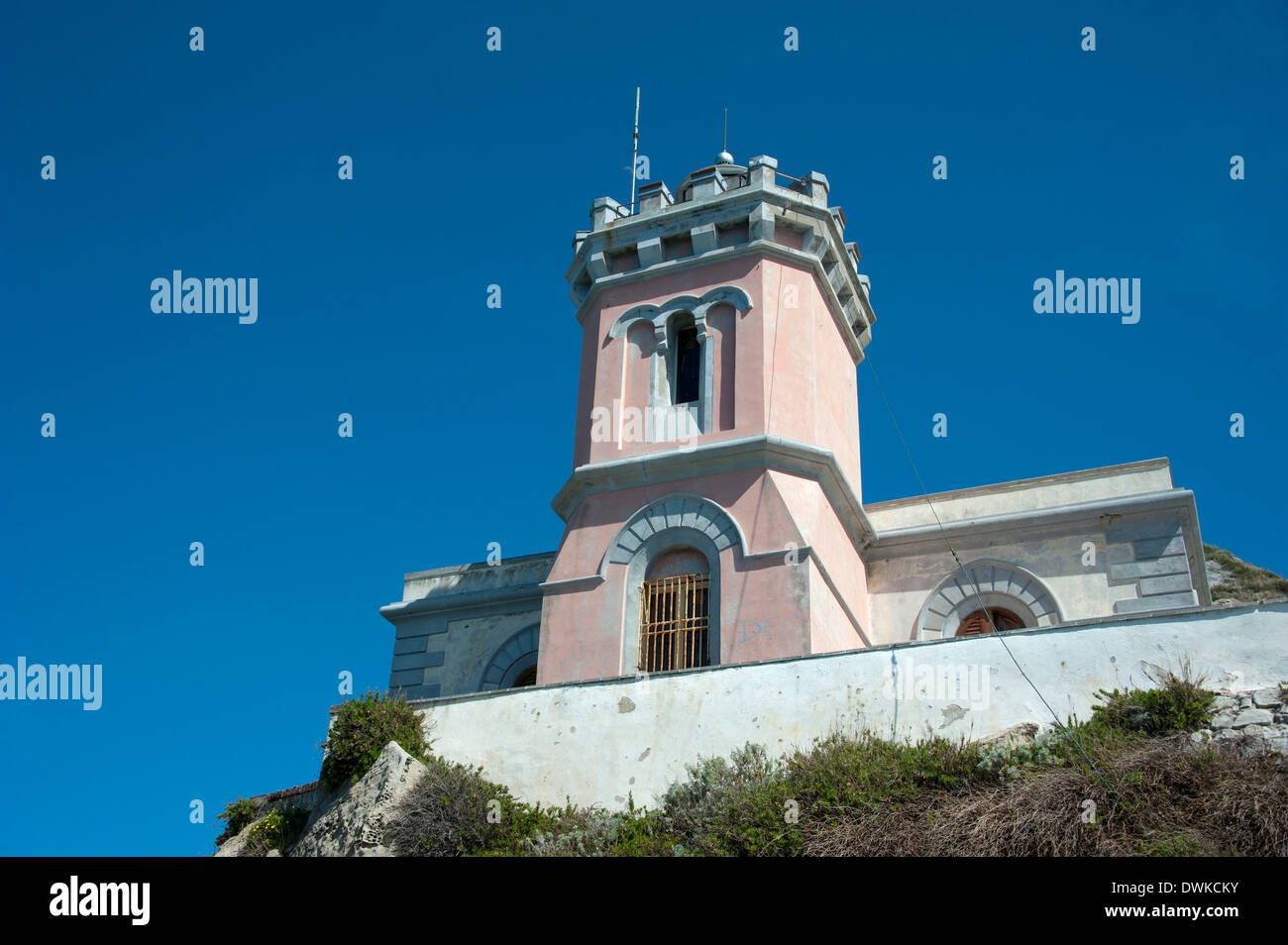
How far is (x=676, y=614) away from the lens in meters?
18.6

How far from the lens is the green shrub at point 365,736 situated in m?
15.9

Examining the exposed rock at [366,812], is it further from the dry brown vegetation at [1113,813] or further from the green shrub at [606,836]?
the dry brown vegetation at [1113,813]

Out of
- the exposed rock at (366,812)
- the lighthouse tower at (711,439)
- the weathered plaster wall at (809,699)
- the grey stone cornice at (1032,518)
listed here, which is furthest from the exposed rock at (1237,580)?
the exposed rock at (366,812)

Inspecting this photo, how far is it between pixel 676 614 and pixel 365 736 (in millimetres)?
4974

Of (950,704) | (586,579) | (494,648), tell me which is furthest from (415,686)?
(950,704)

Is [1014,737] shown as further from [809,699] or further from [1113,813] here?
[809,699]

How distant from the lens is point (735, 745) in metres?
14.2

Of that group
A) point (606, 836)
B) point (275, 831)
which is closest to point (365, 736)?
point (275, 831)

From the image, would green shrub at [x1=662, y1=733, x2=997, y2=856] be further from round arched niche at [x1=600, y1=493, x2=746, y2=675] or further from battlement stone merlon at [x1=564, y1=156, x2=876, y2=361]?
battlement stone merlon at [x1=564, y1=156, x2=876, y2=361]

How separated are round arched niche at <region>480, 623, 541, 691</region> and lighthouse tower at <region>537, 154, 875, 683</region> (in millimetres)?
2844

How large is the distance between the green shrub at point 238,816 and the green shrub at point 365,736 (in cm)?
159

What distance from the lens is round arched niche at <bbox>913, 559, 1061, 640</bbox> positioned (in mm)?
20297
